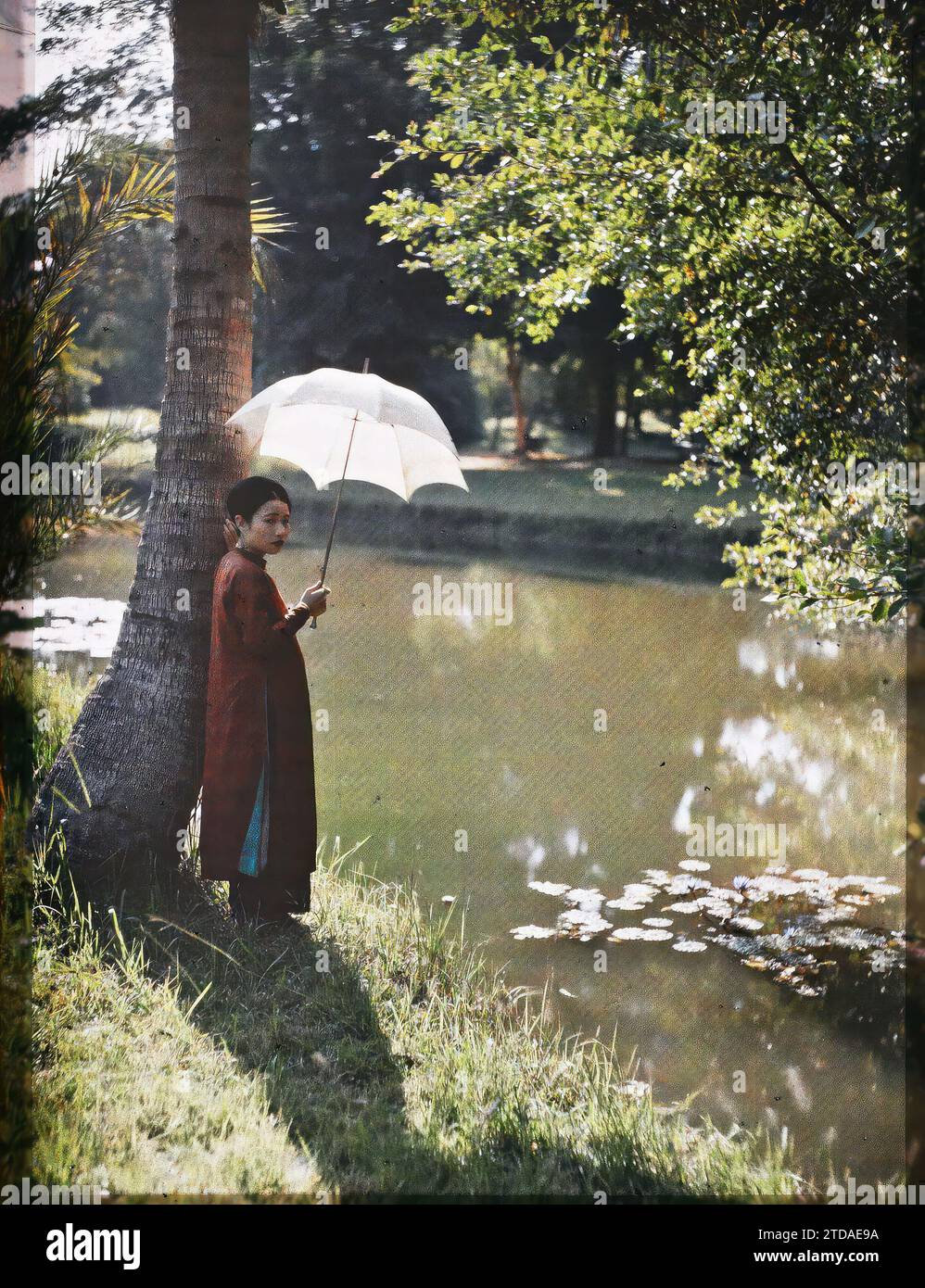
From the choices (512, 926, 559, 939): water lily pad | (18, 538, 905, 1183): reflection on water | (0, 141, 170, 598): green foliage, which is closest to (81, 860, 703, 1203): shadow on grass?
(18, 538, 905, 1183): reflection on water

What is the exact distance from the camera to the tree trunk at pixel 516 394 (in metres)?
5.28

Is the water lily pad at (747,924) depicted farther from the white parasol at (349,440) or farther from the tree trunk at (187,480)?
the tree trunk at (187,480)

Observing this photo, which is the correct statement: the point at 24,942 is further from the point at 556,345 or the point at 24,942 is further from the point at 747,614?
the point at 747,614

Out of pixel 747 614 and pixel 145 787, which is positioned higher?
pixel 747 614

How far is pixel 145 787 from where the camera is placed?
4.55m

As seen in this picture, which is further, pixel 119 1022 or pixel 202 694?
pixel 202 694

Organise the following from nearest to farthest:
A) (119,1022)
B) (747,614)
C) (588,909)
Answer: (119,1022), (588,909), (747,614)

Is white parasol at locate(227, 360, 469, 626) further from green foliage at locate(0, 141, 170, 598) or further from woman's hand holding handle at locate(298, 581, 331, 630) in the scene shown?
green foliage at locate(0, 141, 170, 598)

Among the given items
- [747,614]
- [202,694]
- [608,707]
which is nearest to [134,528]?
[202,694]

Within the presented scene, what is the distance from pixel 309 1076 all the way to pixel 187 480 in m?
2.48

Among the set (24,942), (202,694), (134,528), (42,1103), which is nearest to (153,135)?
(134,528)

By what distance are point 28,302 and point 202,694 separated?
1.75 m

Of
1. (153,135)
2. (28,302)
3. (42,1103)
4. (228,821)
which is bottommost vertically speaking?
(42,1103)
